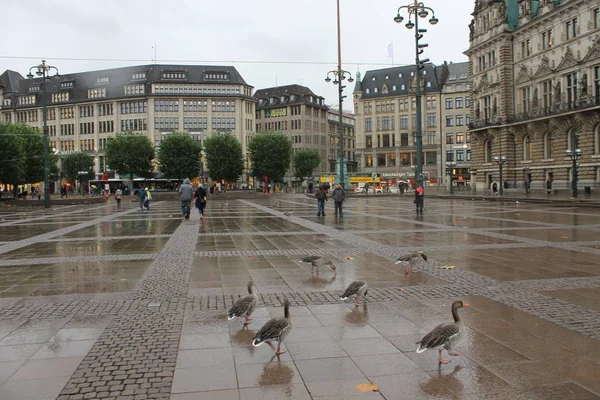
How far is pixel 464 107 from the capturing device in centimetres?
9888

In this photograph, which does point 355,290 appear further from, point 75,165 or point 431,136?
point 431,136

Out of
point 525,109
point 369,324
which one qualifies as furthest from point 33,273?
point 525,109

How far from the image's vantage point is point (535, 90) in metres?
57.3

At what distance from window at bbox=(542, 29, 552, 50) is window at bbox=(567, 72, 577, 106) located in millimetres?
4753

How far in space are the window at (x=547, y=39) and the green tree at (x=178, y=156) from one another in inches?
1912

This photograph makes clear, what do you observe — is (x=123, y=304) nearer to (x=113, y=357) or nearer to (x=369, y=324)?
(x=113, y=357)

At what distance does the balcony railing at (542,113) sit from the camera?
48688mm

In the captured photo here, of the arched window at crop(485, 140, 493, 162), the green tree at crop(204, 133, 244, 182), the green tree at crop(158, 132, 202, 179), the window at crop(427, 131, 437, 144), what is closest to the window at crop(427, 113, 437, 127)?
the window at crop(427, 131, 437, 144)

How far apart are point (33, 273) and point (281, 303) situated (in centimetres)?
579

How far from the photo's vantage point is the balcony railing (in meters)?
48.7

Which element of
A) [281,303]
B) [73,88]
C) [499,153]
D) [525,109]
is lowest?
[281,303]

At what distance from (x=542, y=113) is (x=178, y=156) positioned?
49.7m

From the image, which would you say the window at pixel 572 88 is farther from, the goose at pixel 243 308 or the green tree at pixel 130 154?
the green tree at pixel 130 154

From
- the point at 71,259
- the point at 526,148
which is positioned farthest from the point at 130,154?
the point at 71,259
